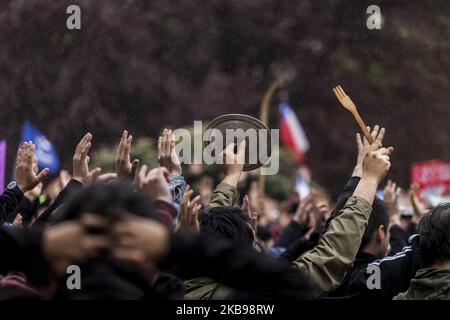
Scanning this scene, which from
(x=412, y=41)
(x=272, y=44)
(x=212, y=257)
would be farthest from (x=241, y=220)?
(x=272, y=44)

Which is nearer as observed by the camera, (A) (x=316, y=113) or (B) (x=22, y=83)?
(B) (x=22, y=83)

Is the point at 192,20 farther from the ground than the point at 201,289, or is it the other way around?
the point at 192,20

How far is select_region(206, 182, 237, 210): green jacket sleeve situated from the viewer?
4.45m

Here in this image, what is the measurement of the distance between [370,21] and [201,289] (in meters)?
2.68

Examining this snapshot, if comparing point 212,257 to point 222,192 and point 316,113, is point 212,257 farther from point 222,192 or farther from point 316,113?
point 316,113

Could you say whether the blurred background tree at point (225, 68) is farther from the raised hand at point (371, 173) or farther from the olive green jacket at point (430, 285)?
the olive green jacket at point (430, 285)

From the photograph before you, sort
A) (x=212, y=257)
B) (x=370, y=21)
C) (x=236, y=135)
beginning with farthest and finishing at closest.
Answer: (x=370, y=21) → (x=236, y=135) → (x=212, y=257)

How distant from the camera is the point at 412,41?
12.8 meters

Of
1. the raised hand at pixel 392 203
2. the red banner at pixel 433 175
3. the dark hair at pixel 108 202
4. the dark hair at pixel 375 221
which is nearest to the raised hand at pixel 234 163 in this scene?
the dark hair at pixel 375 221

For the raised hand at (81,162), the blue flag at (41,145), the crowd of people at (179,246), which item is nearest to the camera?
the crowd of people at (179,246)

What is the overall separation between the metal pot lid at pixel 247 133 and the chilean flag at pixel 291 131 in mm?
12254

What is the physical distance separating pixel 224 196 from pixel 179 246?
2.20 meters

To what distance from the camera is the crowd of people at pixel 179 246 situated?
223 cm

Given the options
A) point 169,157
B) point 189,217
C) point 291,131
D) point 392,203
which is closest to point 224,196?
point 169,157
